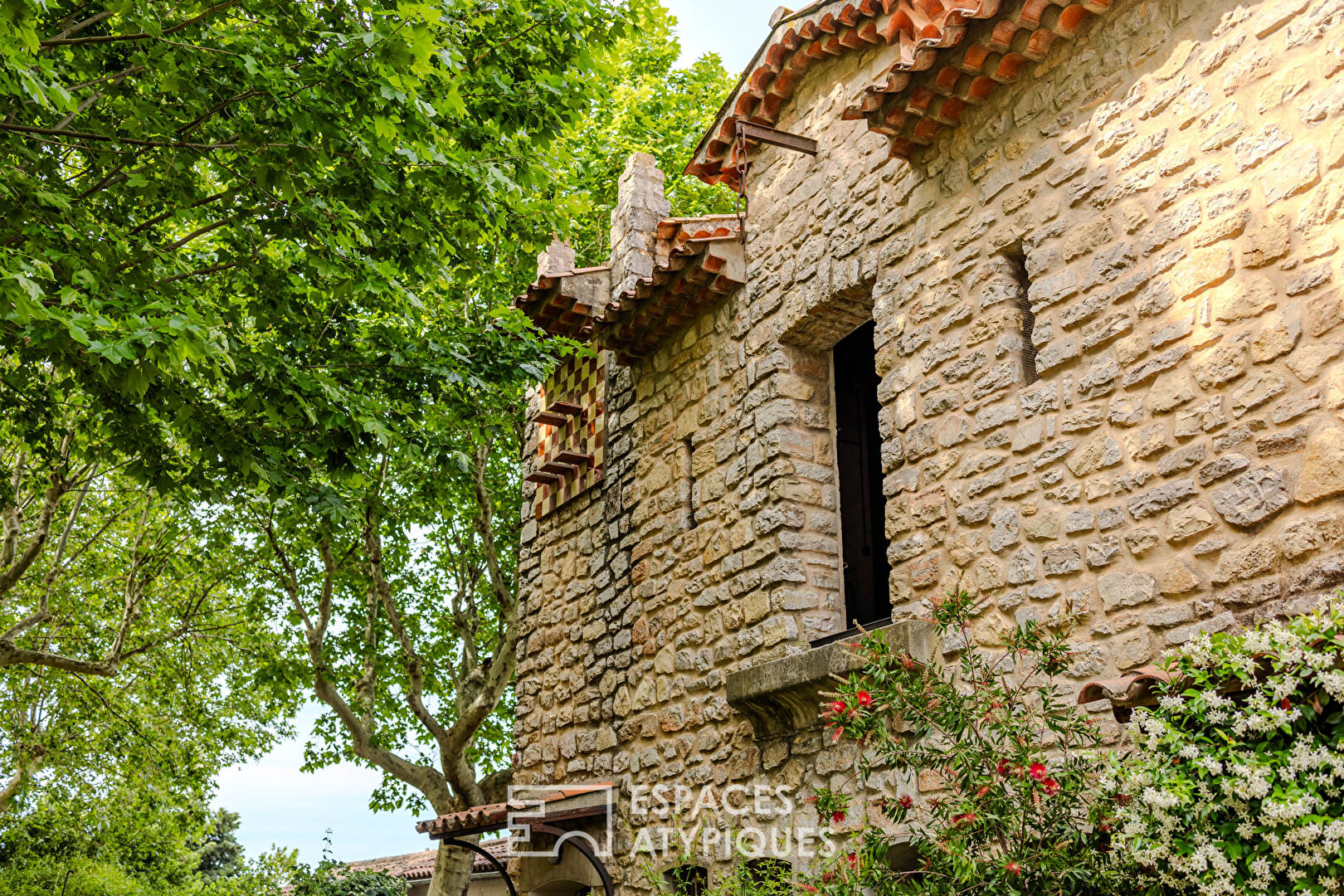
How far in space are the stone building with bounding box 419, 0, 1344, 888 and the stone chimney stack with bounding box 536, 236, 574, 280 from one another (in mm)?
620

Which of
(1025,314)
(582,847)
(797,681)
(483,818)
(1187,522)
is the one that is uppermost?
(1025,314)

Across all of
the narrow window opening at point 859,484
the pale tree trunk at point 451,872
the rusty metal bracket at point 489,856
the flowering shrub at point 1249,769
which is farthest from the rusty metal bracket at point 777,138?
the pale tree trunk at point 451,872

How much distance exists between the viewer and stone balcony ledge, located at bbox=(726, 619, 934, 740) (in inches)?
186

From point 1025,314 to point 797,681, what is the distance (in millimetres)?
1976

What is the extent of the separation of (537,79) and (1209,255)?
13.3ft

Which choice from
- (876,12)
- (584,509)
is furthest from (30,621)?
(876,12)

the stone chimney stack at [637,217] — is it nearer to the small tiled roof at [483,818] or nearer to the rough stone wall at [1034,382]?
the rough stone wall at [1034,382]

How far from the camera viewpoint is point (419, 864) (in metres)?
18.8

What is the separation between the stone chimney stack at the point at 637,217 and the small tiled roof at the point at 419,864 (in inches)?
292

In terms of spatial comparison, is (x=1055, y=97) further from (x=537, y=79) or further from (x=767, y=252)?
(x=537, y=79)

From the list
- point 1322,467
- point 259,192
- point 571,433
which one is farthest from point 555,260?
point 1322,467

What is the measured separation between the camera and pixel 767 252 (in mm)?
6523

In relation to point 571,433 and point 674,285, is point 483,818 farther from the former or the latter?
point 674,285

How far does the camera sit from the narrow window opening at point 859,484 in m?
6.31
